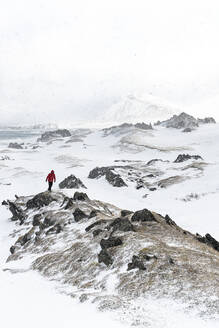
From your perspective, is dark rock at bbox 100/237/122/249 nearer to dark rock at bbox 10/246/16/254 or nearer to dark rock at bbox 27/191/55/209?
dark rock at bbox 10/246/16/254

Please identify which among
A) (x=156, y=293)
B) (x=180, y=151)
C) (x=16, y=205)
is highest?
(x=156, y=293)

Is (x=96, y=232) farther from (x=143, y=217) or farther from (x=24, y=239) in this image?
(x=24, y=239)

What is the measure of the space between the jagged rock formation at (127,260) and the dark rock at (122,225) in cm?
7

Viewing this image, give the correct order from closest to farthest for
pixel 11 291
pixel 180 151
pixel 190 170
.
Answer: pixel 11 291
pixel 190 170
pixel 180 151

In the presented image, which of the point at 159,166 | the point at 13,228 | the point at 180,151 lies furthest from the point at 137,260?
the point at 180,151

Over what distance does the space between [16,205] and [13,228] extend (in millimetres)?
6336

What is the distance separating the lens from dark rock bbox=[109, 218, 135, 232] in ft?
67.4

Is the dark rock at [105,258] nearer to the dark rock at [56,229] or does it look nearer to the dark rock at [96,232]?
the dark rock at [96,232]

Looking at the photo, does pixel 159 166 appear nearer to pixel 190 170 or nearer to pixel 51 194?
pixel 190 170

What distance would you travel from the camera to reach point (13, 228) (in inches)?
1405

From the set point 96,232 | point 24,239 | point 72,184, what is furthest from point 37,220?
point 72,184

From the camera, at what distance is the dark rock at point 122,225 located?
20.5 m

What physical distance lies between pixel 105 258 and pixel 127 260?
1355 millimetres

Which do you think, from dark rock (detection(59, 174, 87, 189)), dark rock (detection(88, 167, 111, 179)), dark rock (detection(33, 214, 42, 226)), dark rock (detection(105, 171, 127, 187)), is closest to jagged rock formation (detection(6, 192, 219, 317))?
dark rock (detection(33, 214, 42, 226))
